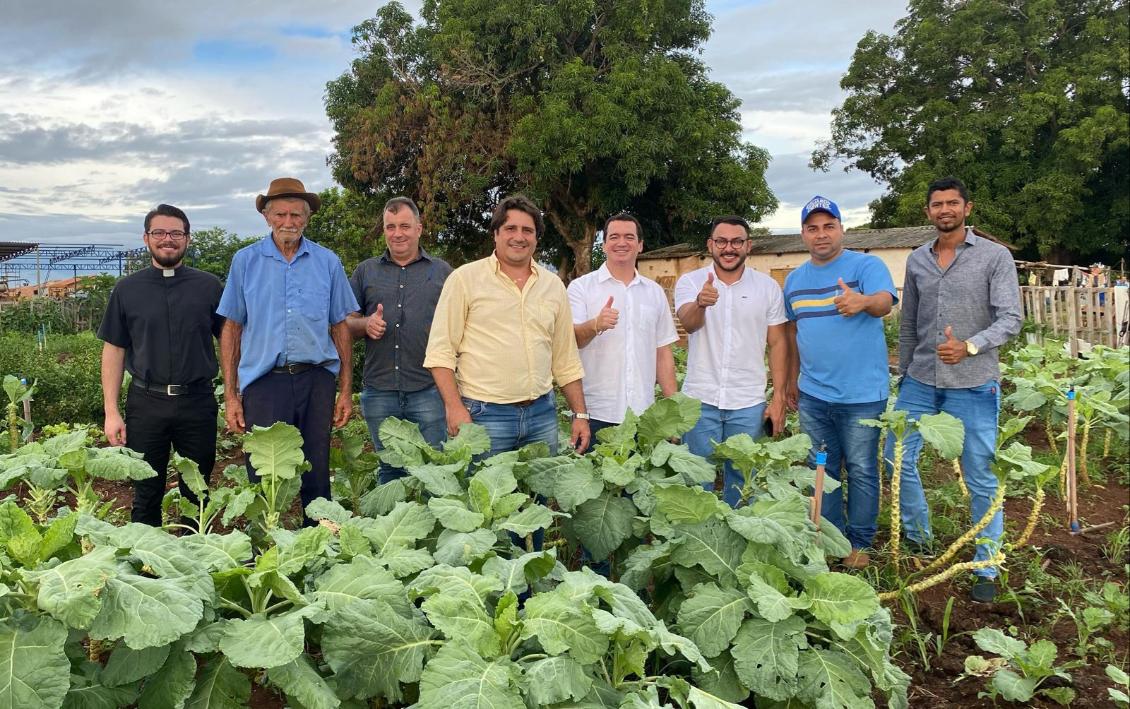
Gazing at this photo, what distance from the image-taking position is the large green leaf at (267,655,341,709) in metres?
1.84

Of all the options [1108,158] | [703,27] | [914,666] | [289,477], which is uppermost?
[703,27]

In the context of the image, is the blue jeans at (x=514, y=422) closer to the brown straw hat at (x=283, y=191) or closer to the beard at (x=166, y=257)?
the brown straw hat at (x=283, y=191)

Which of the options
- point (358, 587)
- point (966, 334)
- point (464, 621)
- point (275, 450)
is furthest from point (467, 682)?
point (966, 334)

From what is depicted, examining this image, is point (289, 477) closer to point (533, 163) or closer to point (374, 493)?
point (374, 493)

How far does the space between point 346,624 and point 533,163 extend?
18673mm

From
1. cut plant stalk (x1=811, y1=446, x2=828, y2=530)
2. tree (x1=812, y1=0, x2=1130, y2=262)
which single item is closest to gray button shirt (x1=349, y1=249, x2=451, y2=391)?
cut plant stalk (x1=811, y1=446, x2=828, y2=530)

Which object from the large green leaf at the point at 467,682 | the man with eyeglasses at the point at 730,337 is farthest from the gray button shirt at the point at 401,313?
the large green leaf at the point at 467,682

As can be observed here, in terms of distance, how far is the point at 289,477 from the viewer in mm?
2971

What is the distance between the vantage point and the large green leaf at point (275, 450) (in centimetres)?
295

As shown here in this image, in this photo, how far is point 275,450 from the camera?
117 inches

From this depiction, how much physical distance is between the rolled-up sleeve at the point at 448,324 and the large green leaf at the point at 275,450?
684mm

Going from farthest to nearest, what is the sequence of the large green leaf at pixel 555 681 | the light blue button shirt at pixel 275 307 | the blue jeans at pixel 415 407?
the blue jeans at pixel 415 407, the light blue button shirt at pixel 275 307, the large green leaf at pixel 555 681

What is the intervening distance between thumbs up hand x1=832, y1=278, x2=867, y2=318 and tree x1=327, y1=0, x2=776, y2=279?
51.6 ft

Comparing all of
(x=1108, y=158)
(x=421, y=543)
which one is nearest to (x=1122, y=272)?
(x=1108, y=158)
